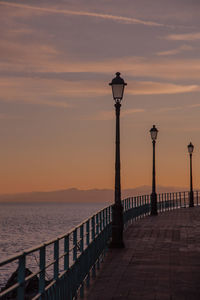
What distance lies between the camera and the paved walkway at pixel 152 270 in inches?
473

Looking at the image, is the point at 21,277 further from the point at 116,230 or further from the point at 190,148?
the point at 190,148

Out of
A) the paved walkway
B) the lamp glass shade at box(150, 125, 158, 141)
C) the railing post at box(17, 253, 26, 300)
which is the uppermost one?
the lamp glass shade at box(150, 125, 158, 141)

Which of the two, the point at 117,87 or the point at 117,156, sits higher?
the point at 117,87

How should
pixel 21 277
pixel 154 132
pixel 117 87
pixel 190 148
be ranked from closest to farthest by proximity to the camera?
1. pixel 21 277
2. pixel 117 87
3. pixel 154 132
4. pixel 190 148

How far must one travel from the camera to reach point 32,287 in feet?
125

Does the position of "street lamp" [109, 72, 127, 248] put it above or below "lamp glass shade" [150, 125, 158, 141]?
below

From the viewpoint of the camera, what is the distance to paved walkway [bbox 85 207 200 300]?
1200 cm

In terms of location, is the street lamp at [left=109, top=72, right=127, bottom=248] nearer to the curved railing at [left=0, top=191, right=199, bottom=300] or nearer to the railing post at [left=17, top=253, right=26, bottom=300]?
the curved railing at [left=0, top=191, right=199, bottom=300]

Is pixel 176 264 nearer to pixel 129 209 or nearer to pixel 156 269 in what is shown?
pixel 156 269

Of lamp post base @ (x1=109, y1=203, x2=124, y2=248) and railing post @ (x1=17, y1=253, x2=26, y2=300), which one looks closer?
railing post @ (x1=17, y1=253, x2=26, y2=300)

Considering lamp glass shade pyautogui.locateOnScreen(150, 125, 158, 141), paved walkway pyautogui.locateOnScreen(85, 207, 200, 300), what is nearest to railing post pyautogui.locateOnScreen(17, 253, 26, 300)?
paved walkway pyautogui.locateOnScreen(85, 207, 200, 300)

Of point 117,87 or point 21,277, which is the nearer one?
point 21,277

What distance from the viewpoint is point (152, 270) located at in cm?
1494

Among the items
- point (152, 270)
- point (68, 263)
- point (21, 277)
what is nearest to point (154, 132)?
point (152, 270)
